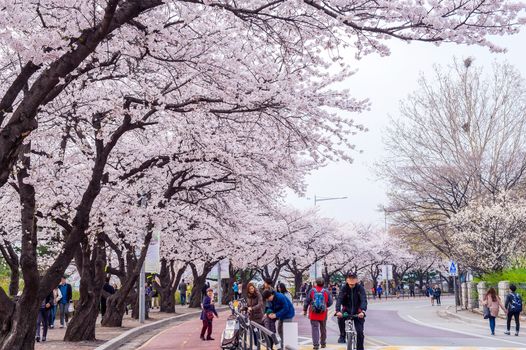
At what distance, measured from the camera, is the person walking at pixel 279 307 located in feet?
47.1

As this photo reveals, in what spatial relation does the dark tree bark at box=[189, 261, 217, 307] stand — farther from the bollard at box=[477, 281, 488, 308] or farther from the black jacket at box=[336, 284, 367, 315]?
the black jacket at box=[336, 284, 367, 315]

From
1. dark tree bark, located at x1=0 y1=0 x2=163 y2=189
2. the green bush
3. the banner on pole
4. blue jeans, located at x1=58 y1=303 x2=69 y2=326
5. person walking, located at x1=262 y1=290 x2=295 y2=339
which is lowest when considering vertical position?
blue jeans, located at x1=58 y1=303 x2=69 y2=326

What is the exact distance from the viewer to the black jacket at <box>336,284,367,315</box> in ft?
45.3

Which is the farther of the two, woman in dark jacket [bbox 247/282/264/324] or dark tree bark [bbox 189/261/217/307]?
dark tree bark [bbox 189/261/217/307]

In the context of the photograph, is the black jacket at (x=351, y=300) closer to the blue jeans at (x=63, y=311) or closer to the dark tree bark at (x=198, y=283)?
the blue jeans at (x=63, y=311)

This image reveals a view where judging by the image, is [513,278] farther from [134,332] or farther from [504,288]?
[134,332]

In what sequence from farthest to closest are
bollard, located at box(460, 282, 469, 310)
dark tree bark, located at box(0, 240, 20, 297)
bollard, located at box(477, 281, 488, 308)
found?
bollard, located at box(460, 282, 469, 310), bollard, located at box(477, 281, 488, 308), dark tree bark, located at box(0, 240, 20, 297)

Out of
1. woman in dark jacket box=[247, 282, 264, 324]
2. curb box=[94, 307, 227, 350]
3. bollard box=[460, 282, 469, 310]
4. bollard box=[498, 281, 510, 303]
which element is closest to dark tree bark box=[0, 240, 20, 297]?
curb box=[94, 307, 227, 350]

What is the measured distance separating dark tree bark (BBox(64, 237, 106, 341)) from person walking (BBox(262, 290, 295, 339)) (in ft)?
23.0

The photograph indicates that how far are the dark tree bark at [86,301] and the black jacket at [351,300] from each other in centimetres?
858

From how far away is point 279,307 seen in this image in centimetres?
1459

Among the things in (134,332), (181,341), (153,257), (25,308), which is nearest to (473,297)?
(153,257)

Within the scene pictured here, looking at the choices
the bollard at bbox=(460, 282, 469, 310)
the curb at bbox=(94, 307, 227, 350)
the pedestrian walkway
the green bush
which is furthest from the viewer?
the bollard at bbox=(460, 282, 469, 310)

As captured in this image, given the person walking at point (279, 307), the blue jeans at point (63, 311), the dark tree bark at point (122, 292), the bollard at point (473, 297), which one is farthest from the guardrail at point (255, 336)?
the bollard at point (473, 297)
